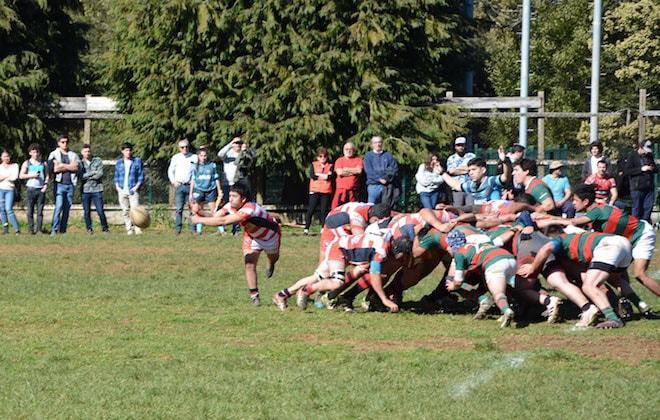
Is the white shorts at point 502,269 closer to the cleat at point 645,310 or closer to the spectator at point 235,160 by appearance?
the cleat at point 645,310

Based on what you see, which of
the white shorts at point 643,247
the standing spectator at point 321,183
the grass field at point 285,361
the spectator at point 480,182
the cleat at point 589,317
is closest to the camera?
the grass field at point 285,361

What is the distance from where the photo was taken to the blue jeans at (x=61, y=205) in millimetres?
21344

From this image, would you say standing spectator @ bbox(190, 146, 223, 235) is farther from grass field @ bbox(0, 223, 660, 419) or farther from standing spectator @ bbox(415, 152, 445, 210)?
grass field @ bbox(0, 223, 660, 419)

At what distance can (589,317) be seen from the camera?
11.6 metres

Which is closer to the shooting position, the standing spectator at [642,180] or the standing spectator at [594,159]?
the standing spectator at [594,159]

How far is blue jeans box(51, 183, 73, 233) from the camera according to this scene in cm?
2134

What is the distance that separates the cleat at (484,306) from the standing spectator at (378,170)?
9.00 meters

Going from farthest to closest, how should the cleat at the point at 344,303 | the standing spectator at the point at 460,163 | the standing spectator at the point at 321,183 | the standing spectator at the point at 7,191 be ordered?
the standing spectator at the point at 321,183 < the standing spectator at the point at 7,191 < the standing spectator at the point at 460,163 < the cleat at the point at 344,303

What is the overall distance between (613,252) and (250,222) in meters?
3.97

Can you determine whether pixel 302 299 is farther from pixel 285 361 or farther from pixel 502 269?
pixel 285 361

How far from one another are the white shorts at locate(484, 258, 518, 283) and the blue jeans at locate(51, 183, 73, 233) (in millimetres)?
11547

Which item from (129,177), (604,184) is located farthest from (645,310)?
(129,177)

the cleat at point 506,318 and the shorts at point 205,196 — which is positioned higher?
the shorts at point 205,196

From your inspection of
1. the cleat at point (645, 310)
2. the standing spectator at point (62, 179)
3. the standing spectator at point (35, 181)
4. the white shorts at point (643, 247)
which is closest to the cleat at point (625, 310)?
the cleat at point (645, 310)
